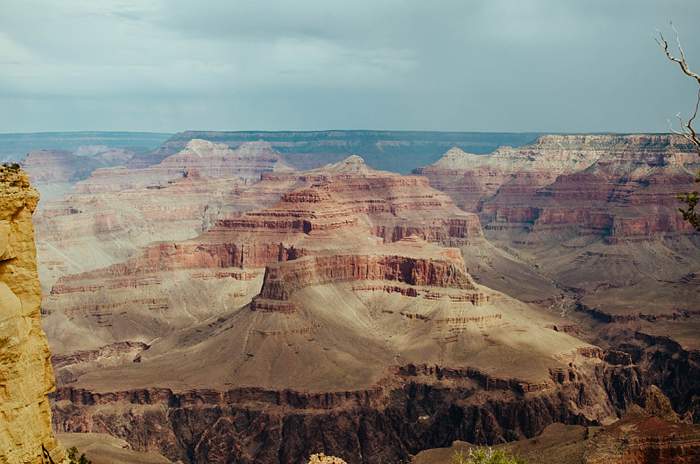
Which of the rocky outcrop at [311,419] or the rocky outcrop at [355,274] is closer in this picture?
the rocky outcrop at [311,419]

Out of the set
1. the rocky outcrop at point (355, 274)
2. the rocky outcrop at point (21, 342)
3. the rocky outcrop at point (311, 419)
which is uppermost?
the rocky outcrop at point (21, 342)

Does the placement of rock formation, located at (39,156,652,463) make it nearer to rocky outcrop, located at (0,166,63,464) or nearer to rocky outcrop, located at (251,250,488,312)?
rocky outcrop, located at (251,250,488,312)

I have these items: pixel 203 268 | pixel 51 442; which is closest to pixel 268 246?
pixel 203 268

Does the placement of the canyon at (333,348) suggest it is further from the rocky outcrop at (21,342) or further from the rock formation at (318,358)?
the rocky outcrop at (21,342)

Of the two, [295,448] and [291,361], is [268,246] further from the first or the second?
[295,448]

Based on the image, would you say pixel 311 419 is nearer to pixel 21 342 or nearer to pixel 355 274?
pixel 355 274

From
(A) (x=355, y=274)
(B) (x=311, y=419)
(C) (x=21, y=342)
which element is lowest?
(B) (x=311, y=419)

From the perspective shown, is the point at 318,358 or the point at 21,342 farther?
the point at 318,358

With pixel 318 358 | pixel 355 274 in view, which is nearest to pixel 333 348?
pixel 318 358

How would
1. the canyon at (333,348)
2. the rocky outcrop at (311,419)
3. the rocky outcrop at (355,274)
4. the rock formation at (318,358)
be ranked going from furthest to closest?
the rocky outcrop at (355,274) < the canyon at (333,348) < the rock formation at (318,358) < the rocky outcrop at (311,419)

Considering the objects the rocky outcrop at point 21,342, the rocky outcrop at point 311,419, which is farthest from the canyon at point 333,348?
the rocky outcrop at point 21,342
